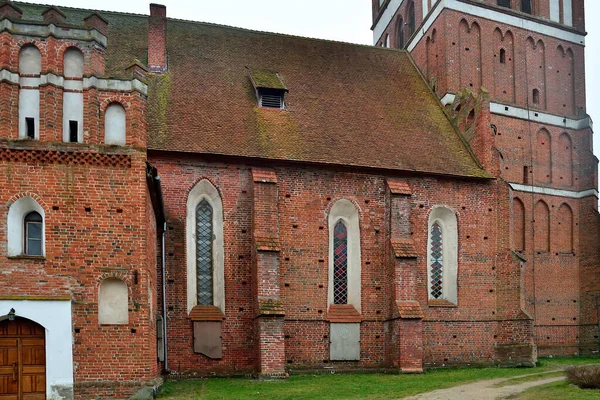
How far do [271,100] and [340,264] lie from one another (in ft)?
22.0

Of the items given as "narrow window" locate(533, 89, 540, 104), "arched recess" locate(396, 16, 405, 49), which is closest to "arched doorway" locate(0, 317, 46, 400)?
"narrow window" locate(533, 89, 540, 104)

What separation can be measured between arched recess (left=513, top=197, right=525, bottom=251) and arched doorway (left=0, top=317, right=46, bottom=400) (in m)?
20.6

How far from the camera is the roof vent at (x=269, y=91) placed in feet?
83.9

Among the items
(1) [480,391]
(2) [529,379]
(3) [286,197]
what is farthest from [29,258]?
(2) [529,379]

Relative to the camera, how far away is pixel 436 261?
2562 cm

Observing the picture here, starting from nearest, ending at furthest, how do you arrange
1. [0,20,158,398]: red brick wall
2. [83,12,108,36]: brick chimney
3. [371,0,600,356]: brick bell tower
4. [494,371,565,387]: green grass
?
[0,20,158,398]: red brick wall, [83,12,108,36]: brick chimney, [494,371,565,387]: green grass, [371,0,600,356]: brick bell tower

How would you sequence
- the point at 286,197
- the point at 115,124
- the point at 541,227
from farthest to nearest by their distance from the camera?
the point at 541,227, the point at 286,197, the point at 115,124

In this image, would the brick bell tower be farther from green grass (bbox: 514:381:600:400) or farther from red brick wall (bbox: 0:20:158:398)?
red brick wall (bbox: 0:20:158:398)

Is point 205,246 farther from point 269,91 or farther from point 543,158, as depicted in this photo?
point 543,158

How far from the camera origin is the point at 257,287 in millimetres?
21672

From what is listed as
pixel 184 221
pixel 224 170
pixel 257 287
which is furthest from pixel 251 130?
pixel 257 287

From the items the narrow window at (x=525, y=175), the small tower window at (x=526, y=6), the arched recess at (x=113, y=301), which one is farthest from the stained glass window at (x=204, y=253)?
the small tower window at (x=526, y=6)

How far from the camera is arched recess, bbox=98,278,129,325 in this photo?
15914 mm

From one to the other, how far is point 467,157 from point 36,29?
16.7 meters
